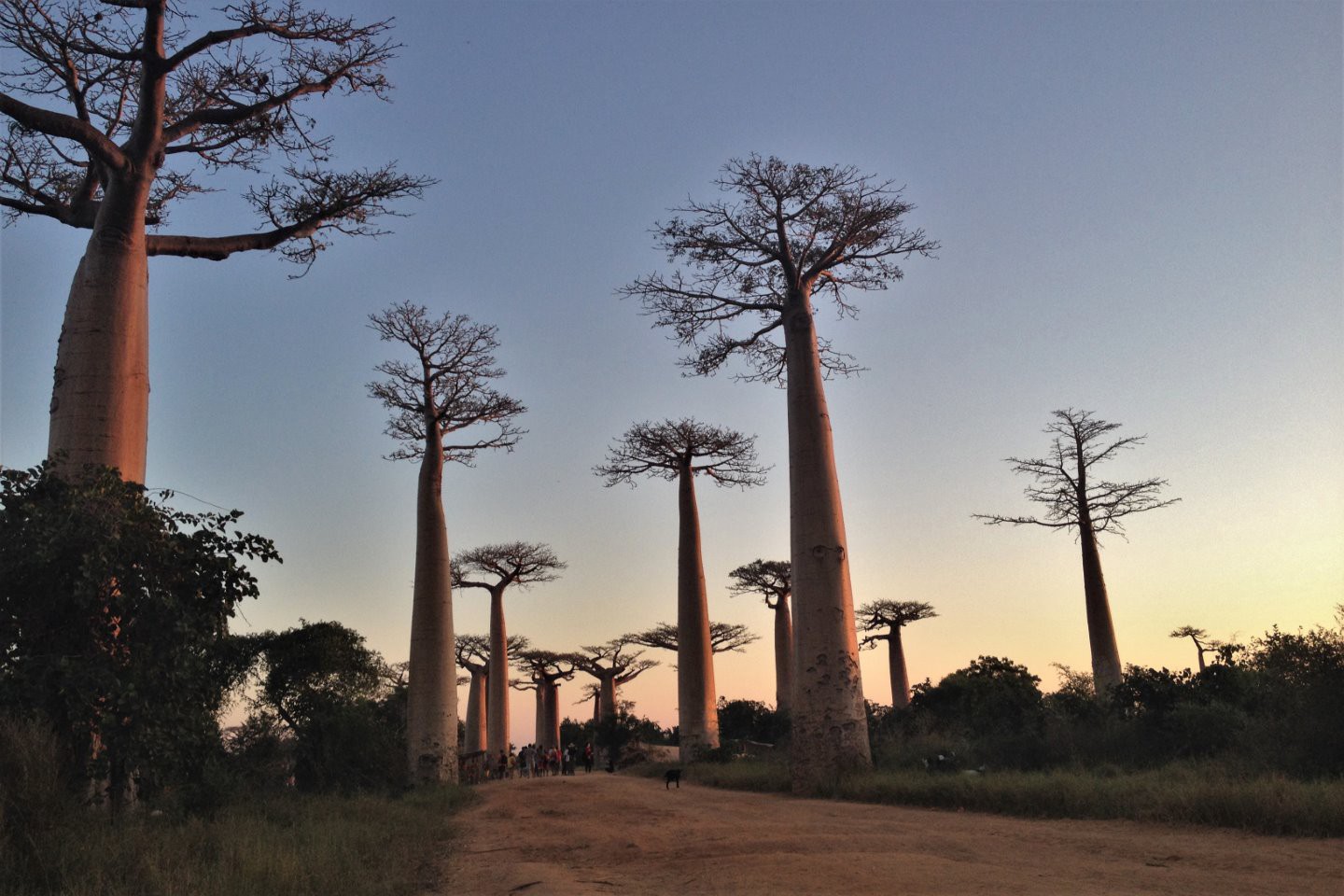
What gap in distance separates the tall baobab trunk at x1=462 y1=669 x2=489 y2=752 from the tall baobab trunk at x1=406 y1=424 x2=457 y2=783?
68.4 ft

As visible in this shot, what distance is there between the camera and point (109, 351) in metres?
7.14

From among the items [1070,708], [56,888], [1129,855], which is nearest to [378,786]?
[1070,708]

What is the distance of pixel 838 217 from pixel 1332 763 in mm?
8410

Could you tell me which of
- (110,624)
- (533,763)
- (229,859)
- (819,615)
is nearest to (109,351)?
(110,624)

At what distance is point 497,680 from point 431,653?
1362 centimetres

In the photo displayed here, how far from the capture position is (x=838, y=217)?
12891 mm

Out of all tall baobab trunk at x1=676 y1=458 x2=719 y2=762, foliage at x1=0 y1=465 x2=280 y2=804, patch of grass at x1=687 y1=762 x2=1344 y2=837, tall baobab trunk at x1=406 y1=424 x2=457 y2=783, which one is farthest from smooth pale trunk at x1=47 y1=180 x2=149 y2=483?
tall baobab trunk at x1=676 y1=458 x2=719 y2=762

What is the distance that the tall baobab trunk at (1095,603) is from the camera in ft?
51.6

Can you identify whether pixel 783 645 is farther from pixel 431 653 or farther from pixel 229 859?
pixel 229 859

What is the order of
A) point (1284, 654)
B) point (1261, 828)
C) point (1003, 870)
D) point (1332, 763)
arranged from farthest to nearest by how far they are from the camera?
point (1284, 654) < point (1332, 763) < point (1261, 828) < point (1003, 870)

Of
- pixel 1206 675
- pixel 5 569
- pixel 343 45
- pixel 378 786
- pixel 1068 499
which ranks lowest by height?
pixel 378 786

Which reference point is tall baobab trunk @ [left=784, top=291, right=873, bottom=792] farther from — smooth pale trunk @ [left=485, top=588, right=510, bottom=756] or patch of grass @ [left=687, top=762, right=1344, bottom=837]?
smooth pale trunk @ [left=485, top=588, right=510, bottom=756]

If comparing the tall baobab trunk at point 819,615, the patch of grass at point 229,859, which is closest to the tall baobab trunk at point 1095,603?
the tall baobab trunk at point 819,615

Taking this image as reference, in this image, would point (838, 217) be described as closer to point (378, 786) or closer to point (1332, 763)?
point (1332, 763)
